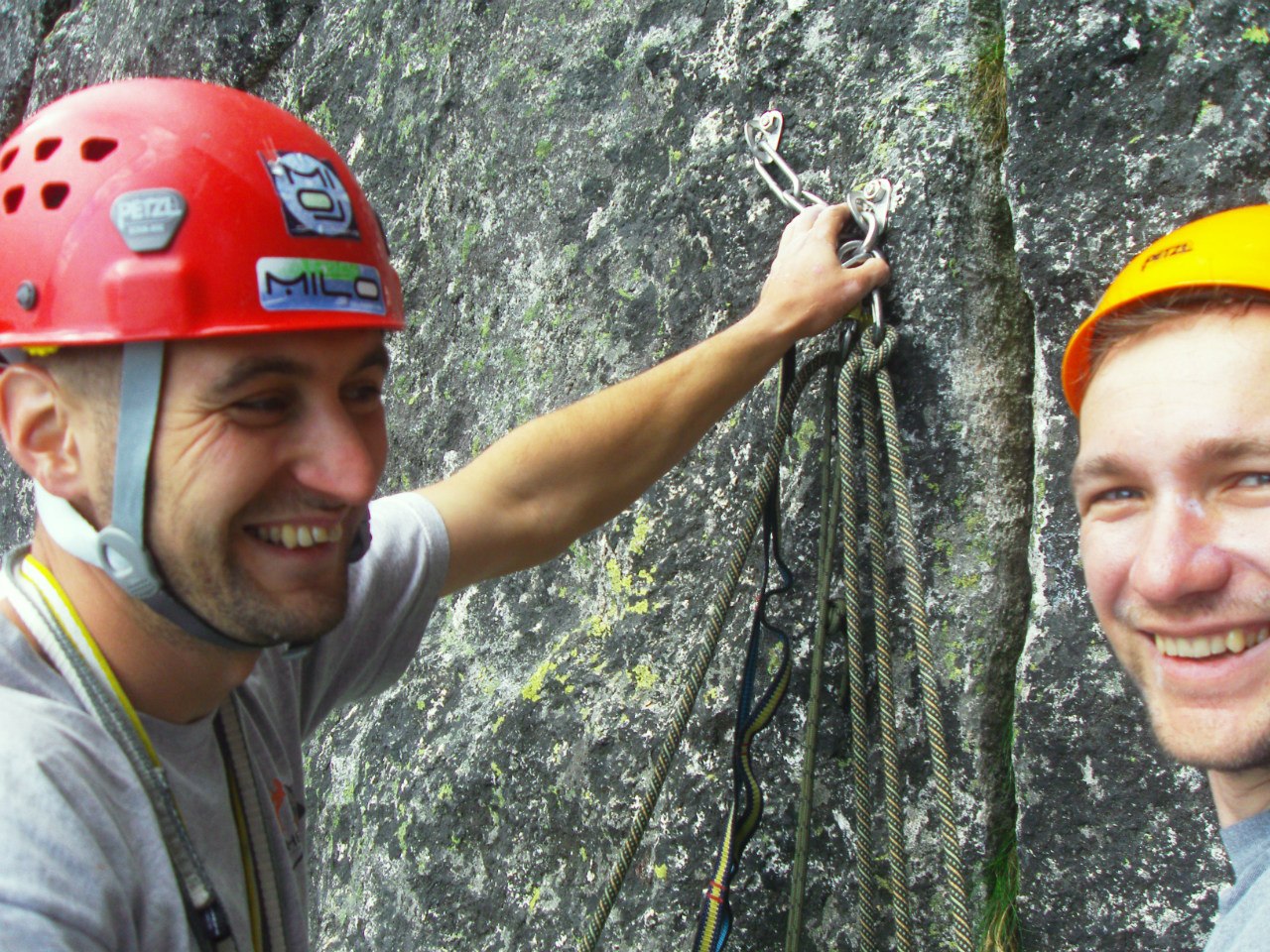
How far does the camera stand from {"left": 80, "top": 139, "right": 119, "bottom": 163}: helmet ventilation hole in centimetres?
165

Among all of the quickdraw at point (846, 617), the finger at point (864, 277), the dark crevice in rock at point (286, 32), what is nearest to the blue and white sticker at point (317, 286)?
the quickdraw at point (846, 617)

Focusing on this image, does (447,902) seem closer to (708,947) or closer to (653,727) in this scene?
(653,727)

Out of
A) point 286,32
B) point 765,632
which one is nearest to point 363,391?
point 765,632

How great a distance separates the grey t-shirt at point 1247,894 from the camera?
1.21m

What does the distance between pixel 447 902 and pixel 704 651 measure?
1.16 metres

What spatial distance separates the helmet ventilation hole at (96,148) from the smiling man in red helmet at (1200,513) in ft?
4.94

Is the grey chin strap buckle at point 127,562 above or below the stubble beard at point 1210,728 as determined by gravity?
above

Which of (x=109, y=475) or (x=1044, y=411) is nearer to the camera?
(x=109, y=475)

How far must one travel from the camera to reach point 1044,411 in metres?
2.12

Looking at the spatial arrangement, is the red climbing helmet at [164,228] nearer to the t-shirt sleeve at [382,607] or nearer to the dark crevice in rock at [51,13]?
the t-shirt sleeve at [382,607]

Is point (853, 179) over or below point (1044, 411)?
over

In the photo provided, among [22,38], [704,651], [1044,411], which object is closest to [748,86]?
[1044,411]

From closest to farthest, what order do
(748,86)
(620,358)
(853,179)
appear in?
(853,179) < (748,86) < (620,358)

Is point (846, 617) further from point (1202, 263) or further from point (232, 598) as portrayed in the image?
point (232, 598)
